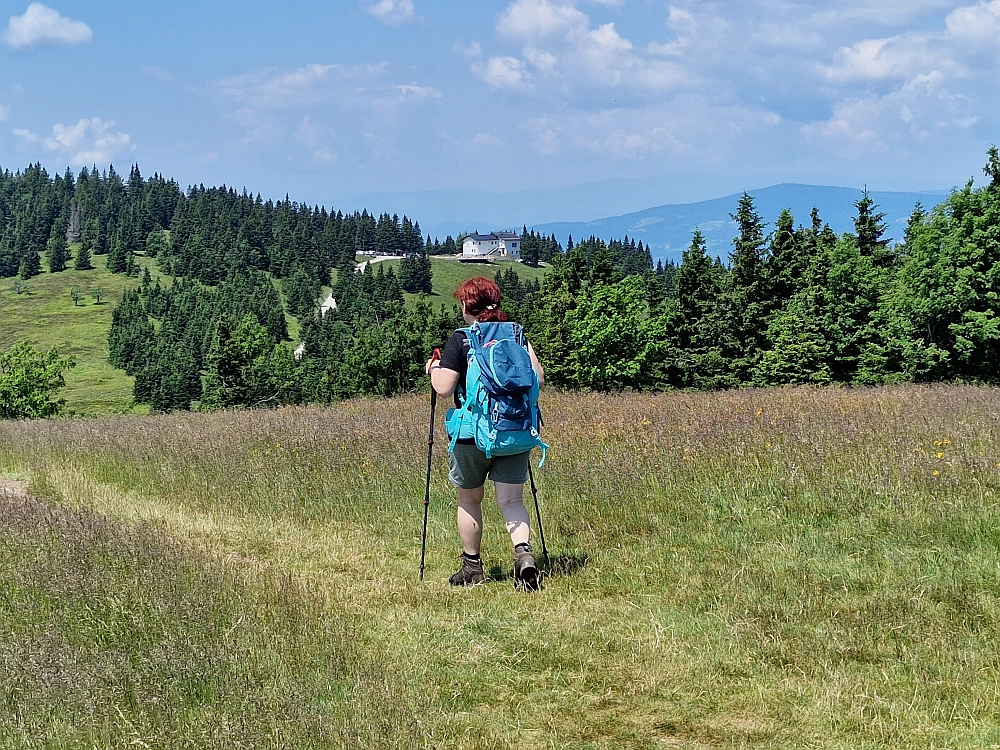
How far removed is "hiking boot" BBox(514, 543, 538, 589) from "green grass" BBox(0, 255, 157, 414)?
122 meters

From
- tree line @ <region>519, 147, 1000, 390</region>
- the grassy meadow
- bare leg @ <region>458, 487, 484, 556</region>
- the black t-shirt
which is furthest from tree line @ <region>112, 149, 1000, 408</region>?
the black t-shirt

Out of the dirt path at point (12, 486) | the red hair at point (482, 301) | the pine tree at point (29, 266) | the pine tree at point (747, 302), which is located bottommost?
the dirt path at point (12, 486)

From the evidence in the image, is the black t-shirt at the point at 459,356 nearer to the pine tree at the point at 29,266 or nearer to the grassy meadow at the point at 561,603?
the grassy meadow at the point at 561,603

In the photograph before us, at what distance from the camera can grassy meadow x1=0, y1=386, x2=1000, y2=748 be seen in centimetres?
395

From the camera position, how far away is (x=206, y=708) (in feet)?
13.1

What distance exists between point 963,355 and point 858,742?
32854 millimetres

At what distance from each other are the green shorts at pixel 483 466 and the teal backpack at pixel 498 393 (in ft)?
0.46

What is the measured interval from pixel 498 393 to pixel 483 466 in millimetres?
606

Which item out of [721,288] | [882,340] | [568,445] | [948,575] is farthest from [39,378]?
[948,575]

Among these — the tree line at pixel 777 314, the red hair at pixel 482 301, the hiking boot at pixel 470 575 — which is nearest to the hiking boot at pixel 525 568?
the hiking boot at pixel 470 575

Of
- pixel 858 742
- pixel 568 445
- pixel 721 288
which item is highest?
pixel 721 288

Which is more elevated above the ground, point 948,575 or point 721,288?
point 721,288

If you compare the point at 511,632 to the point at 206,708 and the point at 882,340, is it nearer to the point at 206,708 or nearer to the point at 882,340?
the point at 206,708

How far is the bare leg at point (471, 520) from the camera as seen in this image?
6.20 metres
